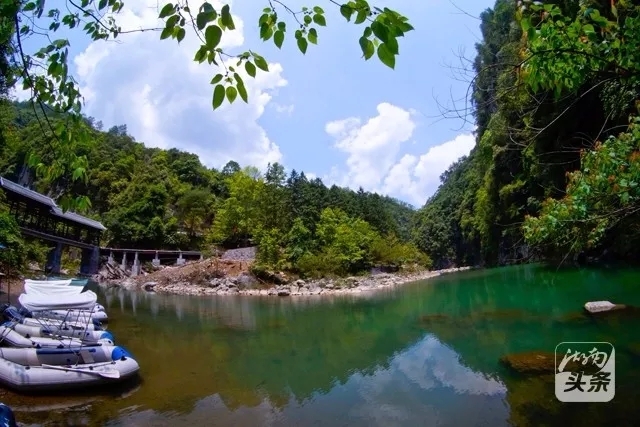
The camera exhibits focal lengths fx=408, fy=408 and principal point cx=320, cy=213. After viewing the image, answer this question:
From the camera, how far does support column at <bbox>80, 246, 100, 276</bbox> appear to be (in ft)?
122

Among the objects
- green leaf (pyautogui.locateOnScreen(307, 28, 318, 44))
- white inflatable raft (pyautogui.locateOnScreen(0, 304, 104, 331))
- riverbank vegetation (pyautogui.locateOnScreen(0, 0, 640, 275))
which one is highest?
riverbank vegetation (pyautogui.locateOnScreen(0, 0, 640, 275))

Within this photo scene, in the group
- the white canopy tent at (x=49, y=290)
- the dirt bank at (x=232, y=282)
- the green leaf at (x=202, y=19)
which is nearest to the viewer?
the green leaf at (x=202, y=19)

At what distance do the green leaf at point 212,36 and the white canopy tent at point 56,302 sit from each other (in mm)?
10097

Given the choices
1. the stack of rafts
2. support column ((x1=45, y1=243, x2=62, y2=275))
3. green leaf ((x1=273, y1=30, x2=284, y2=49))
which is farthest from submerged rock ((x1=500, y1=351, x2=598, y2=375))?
support column ((x1=45, y1=243, x2=62, y2=275))

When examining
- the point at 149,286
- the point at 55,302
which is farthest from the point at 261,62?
the point at 149,286

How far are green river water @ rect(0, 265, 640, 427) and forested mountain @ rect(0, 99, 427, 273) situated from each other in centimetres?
1659

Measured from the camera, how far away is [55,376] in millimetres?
8086

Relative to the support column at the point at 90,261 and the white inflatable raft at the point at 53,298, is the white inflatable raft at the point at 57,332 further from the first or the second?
the support column at the point at 90,261

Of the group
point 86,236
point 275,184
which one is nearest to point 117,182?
point 86,236

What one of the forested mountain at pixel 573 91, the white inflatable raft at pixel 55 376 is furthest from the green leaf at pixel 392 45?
the white inflatable raft at pixel 55 376

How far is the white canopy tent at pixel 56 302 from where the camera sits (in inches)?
362

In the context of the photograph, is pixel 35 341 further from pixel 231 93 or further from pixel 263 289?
pixel 263 289

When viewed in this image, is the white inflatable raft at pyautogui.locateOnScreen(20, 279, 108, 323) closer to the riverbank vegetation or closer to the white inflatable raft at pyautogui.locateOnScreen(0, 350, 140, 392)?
the white inflatable raft at pyautogui.locateOnScreen(0, 350, 140, 392)

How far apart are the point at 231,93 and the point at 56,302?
1012 centimetres
